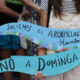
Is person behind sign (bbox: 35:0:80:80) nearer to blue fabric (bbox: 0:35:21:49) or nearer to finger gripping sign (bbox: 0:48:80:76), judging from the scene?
finger gripping sign (bbox: 0:48:80:76)

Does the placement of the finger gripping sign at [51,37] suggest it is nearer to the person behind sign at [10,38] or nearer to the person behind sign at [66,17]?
the person behind sign at [66,17]

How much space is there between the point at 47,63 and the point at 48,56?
6 cm

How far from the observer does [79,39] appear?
152 cm

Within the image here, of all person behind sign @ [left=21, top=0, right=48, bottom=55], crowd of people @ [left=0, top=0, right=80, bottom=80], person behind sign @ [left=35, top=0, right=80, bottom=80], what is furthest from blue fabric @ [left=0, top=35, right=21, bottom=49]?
person behind sign @ [left=35, top=0, right=80, bottom=80]

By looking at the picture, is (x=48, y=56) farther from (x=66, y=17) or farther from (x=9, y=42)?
(x=9, y=42)

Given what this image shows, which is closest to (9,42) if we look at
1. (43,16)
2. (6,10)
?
(6,10)

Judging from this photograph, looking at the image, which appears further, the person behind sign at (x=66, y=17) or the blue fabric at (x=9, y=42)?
the blue fabric at (x=9, y=42)

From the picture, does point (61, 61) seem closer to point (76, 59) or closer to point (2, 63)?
point (76, 59)

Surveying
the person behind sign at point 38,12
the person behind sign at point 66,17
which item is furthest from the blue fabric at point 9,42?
the person behind sign at point 66,17

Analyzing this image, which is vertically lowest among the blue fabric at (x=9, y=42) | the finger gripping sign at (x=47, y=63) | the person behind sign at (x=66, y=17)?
the finger gripping sign at (x=47, y=63)

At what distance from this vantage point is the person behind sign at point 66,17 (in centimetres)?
148

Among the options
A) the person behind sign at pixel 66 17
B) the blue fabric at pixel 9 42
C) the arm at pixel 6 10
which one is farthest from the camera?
the blue fabric at pixel 9 42

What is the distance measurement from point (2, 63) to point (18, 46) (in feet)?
1.18

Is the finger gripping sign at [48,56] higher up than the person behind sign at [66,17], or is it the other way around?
the person behind sign at [66,17]
